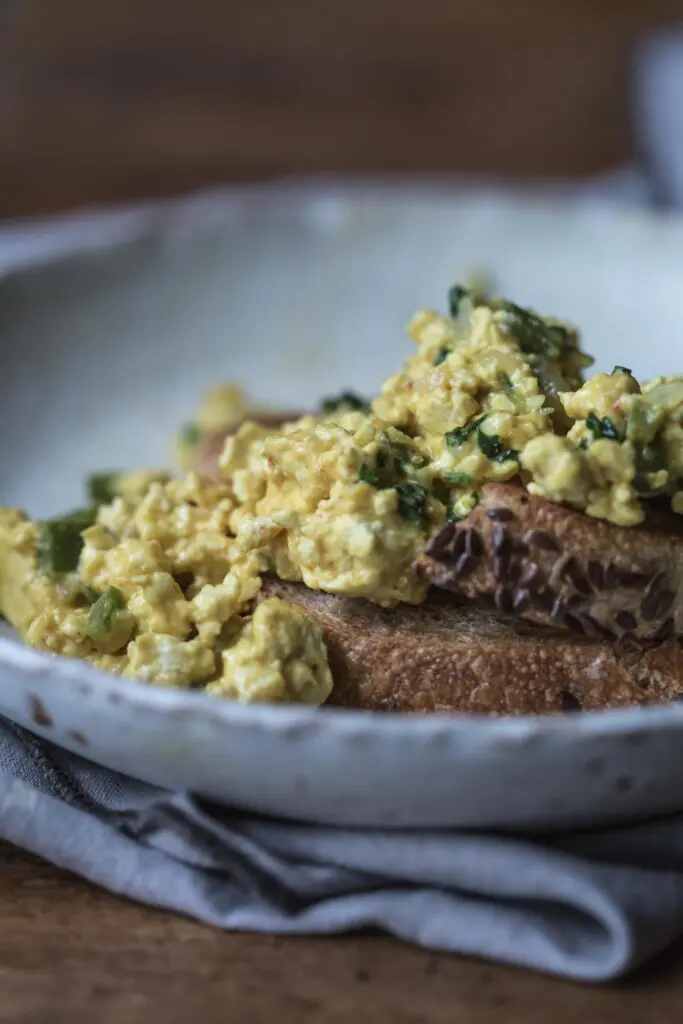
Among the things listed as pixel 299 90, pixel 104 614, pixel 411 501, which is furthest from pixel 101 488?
pixel 299 90

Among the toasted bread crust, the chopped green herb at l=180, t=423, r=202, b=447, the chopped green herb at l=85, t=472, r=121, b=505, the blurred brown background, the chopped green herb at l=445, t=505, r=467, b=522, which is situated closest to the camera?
the chopped green herb at l=445, t=505, r=467, b=522

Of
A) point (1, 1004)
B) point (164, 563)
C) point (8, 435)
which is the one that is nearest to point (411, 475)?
point (164, 563)

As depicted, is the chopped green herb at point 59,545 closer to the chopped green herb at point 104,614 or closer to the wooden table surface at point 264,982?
the chopped green herb at point 104,614

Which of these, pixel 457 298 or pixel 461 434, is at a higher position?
pixel 457 298

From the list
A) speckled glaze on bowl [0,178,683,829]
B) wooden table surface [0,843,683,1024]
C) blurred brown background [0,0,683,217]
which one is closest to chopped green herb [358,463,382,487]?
wooden table surface [0,843,683,1024]

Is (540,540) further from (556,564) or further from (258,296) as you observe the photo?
(258,296)

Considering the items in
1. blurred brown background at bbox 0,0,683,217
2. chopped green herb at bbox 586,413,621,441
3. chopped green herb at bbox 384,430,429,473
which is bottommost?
chopped green herb at bbox 384,430,429,473

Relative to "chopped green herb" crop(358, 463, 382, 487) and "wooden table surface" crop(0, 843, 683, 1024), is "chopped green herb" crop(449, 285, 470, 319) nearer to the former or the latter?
"chopped green herb" crop(358, 463, 382, 487)
